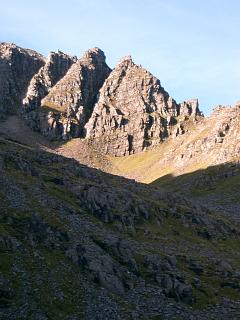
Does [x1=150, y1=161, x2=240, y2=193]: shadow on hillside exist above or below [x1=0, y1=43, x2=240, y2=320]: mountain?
above

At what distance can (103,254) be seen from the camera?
68.0 metres

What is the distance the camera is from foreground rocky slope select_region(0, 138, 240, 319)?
54.5 m

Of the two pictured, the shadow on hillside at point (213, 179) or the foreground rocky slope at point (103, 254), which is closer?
the foreground rocky slope at point (103, 254)

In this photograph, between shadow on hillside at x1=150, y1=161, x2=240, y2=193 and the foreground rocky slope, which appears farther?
shadow on hillside at x1=150, y1=161, x2=240, y2=193

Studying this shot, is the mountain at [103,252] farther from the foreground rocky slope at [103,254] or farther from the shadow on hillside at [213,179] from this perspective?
the shadow on hillside at [213,179]

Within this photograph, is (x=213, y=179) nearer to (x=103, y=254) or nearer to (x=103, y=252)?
(x=103, y=252)

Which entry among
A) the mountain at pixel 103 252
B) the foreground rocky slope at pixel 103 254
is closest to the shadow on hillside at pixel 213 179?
the mountain at pixel 103 252

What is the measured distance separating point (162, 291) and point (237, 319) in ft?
32.9

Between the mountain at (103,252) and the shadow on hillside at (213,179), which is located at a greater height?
the shadow on hillside at (213,179)

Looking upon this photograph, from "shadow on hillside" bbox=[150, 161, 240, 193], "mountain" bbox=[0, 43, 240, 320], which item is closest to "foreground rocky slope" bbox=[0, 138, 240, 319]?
"mountain" bbox=[0, 43, 240, 320]

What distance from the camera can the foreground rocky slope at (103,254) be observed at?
179 feet

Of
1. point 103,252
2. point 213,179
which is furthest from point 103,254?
point 213,179

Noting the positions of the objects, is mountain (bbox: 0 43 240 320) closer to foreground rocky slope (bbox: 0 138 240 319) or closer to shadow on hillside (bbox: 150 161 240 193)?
foreground rocky slope (bbox: 0 138 240 319)

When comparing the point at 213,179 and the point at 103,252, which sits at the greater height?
the point at 213,179
